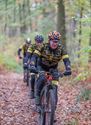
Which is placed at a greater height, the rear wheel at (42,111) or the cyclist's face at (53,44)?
the cyclist's face at (53,44)

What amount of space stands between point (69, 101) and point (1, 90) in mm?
3531

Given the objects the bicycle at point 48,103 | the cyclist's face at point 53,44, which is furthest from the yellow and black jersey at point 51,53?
the bicycle at point 48,103

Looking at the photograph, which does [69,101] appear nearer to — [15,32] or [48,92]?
[48,92]

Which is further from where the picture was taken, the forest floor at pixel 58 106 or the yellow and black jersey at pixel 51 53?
the forest floor at pixel 58 106

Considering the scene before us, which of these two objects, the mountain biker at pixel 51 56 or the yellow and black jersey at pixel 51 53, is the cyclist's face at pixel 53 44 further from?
the yellow and black jersey at pixel 51 53

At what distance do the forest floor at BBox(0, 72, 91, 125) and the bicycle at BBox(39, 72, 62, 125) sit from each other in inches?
25.8

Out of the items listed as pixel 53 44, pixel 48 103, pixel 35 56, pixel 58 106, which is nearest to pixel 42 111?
pixel 48 103

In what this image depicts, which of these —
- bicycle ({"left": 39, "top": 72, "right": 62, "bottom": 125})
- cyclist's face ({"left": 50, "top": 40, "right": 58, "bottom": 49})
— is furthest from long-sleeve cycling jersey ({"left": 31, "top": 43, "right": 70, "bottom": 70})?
bicycle ({"left": 39, "top": 72, "right": 62, "bottom": 125})

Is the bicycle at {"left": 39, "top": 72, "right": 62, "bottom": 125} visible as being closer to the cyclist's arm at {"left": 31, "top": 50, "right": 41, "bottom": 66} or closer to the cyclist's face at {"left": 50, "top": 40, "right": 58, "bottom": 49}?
the cyclist's arm at {"left": 31, "top": 50, "right": 41, "bottom": 66}

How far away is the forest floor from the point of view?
9516mm

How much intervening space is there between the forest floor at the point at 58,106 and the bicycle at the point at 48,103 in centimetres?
66

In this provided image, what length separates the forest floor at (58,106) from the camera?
9.52 m

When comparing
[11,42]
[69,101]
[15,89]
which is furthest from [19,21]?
[69,101]

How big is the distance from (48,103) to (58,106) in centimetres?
280
